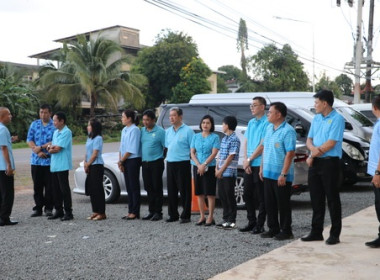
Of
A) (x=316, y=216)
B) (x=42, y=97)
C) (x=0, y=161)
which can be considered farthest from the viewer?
(x=42, y=97)

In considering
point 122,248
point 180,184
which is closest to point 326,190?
point 122,248

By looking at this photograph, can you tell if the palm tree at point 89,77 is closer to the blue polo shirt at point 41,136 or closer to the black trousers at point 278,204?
the blue polo shirt at point 41,136

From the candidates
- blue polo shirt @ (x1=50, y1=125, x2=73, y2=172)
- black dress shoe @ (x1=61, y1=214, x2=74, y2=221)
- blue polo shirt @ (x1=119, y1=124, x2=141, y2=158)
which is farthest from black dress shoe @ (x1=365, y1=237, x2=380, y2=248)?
blue polo shirt @ (x1=50, y1=125, x2=73, y2=172)

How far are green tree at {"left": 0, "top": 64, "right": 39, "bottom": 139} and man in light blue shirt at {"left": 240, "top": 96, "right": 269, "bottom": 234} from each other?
93.7 feet

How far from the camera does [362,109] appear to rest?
17812 mm

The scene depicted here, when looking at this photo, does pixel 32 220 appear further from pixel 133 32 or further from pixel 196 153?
pixel 133 32

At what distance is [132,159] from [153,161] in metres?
0.39

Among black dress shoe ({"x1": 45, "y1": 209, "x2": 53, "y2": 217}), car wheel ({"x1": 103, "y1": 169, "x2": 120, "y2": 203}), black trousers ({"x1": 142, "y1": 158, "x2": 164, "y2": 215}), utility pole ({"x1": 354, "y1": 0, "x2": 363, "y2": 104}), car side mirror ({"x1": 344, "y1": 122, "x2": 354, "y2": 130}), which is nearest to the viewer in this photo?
black trousers ({"x1": 142, "y1": 158, "x2": 164, "y2": 215})

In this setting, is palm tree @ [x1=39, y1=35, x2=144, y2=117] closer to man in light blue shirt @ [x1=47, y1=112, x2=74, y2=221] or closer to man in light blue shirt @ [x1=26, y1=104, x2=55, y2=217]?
man in light blue shirt @ [x1=26, y1=104, x2=55, y2=217]

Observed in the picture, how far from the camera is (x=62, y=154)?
9.44m

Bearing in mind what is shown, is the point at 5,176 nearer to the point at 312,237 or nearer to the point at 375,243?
the point at 312,237

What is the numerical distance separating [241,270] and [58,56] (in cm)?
3801

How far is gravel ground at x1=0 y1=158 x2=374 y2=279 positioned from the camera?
5.84m

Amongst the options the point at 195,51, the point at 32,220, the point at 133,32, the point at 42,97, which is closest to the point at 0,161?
the point at 32,220
